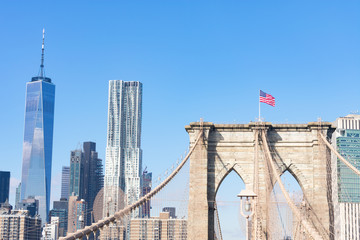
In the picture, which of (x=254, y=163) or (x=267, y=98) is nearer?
(x=254, y=163)

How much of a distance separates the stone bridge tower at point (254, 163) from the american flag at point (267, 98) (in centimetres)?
352

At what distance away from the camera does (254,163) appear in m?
55.7

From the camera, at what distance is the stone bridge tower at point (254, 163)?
179 ft

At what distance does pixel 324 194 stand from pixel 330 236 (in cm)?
334

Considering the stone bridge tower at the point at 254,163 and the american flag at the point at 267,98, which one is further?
the american flag at the point at 267,98

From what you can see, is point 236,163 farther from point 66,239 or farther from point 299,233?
point 66,239

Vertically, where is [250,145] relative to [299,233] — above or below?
above

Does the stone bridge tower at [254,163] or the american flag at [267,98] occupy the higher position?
the american flag at [267,98]

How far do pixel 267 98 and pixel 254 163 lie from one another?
22.9 ft

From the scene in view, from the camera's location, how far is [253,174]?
55688 mm

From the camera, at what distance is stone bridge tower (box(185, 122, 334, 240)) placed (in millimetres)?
54625

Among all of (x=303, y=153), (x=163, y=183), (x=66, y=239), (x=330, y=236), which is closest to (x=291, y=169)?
(x=303, y=153)

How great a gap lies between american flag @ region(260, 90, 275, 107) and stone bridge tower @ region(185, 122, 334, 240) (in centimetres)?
352

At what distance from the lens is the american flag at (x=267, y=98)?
5959cm
